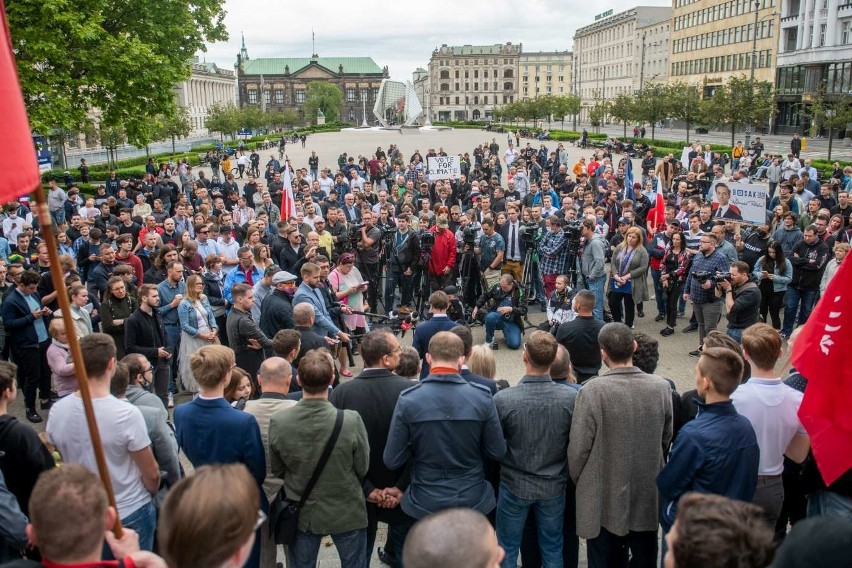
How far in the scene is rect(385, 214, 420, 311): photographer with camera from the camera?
36.3 feet

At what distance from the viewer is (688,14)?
285 ft

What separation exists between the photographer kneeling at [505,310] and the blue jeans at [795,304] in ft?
13.2

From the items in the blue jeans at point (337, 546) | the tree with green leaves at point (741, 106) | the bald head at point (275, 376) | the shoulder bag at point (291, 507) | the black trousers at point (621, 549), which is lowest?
the black trousers at point (621, 549)

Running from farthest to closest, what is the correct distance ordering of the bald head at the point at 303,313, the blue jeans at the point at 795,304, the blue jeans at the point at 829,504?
1. the blue jeans at the point at 795,304
2. the bald head at the point at 303,313
3. the blue jeans at the point at 829,504

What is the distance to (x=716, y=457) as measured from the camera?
12.1ft

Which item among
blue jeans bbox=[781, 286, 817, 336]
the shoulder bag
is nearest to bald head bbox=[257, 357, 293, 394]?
the shoulder bag

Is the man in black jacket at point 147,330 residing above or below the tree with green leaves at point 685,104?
below

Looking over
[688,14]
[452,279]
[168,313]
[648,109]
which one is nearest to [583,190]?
[452,279]

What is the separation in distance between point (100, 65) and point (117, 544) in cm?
2096

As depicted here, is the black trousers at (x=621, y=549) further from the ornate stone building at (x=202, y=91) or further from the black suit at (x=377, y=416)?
the ornate stone building at (x=202, y=91)

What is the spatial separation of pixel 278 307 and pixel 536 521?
4177mm

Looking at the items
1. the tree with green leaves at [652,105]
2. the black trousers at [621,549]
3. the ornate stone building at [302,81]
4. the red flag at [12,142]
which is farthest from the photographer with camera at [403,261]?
the ornate stone building at [302,81]

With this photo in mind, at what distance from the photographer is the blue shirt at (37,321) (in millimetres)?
7754

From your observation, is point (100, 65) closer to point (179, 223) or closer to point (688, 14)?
point (179, 223)
